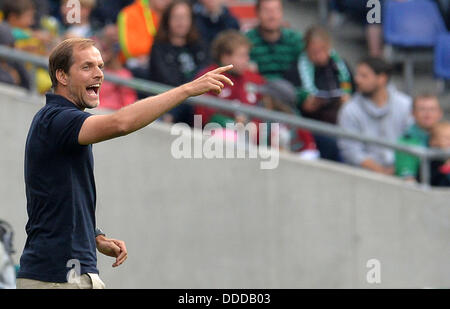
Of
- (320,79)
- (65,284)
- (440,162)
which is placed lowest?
(65,284)

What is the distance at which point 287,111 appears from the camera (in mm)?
10062

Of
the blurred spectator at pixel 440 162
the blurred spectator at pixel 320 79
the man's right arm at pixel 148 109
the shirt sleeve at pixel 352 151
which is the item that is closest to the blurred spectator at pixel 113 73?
the blurred spectator at pixel 320 79

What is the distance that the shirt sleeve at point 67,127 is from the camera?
15.8ft

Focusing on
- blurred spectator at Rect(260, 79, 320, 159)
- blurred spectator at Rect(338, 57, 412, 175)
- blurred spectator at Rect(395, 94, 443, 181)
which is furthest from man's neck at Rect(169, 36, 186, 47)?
blurred spectator at Rect(395, 94, 443, 181)

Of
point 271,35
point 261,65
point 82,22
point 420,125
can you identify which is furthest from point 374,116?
point 82,22

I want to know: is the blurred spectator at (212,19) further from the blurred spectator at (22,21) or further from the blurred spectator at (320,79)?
the blurred spectator at (22,21)

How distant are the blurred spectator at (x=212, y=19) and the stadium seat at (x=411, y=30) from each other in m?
1.73

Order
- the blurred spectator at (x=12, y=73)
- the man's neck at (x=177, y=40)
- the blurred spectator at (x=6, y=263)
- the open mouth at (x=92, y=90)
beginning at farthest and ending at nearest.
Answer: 1. the man's neck at (x=177, y=40)
2. the blurred spectator at (x=12, y=73)
3. the blurred spectator at (x=6, y=263)
4. the open mouth at (x=92, y=90)

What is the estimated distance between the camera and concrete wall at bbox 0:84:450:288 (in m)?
9.62

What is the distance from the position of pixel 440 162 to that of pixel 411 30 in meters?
2.56

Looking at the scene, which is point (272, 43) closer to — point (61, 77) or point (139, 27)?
point (139, 27)

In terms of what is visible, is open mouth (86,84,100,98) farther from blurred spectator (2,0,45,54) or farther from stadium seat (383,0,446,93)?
stadium seat (383,0,446,93)

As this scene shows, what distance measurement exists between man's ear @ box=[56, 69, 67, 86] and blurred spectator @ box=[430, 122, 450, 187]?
5.39 metres

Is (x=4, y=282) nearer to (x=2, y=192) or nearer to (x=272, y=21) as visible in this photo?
(x=2, y=192)
